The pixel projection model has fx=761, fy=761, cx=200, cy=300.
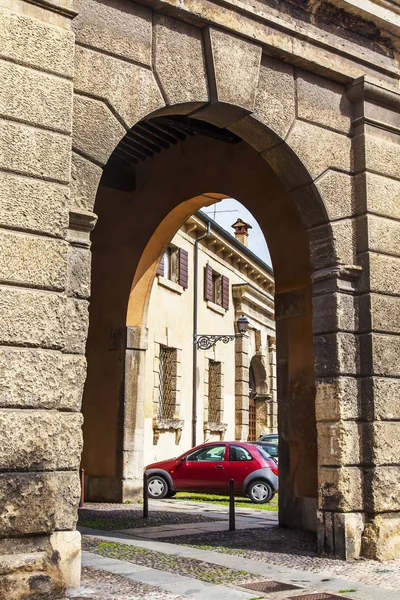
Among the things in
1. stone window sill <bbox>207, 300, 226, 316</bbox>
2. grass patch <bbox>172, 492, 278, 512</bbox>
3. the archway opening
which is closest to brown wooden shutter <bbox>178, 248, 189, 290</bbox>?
stone window sill <bbox>207, 300, 226, 316</bbox>

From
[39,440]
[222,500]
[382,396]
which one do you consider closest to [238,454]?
[222,500]

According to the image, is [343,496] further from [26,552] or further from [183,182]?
[183,182]

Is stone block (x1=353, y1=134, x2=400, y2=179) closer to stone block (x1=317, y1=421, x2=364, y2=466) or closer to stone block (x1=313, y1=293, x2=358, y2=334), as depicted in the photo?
stone block (x1=313, y1=293, x2=358, y2=334)

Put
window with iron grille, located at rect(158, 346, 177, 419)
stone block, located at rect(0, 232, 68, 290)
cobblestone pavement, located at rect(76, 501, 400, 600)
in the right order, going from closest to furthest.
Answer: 1. stone block, located at rect(0, 232, 68, 290)
2. cobblestone pavement, located at rect(76, 501, 400, 600)
3. window with iron grille, located at rect(158, 346, 177, 419)

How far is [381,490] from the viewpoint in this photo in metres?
7.87

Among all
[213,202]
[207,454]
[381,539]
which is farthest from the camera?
[207,454]

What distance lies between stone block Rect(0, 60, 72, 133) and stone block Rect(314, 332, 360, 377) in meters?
3.61

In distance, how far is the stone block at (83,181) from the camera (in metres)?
6.43

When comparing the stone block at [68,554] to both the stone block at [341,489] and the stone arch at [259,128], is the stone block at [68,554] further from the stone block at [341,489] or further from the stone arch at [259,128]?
the stone block at [341,489]

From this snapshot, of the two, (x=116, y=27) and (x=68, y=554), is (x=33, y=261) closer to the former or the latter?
(x=68, y=554)

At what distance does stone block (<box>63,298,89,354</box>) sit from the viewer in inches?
243

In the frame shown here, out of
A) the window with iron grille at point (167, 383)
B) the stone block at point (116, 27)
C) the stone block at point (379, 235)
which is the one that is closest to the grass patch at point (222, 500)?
the window with iron grille at point (167, 383)

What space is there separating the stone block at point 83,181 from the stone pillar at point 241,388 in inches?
761

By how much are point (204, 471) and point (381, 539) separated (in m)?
7.61
